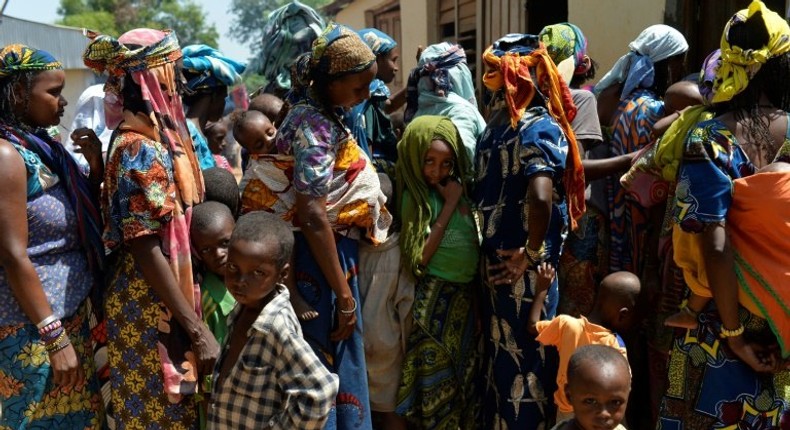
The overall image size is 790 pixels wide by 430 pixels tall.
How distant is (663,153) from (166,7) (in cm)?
4918

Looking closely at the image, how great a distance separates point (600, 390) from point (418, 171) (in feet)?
4.71

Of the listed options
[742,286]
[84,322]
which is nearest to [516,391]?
[742,286]

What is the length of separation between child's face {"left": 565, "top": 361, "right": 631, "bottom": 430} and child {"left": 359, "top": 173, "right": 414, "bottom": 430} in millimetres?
1242

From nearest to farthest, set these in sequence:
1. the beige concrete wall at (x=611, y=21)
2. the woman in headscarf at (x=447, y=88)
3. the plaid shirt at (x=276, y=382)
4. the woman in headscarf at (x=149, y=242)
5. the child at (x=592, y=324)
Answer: the plaid shirt at (x=276, y=382)
the woman in headscarf at (x=149, y=242)
the child at (x=592, y=324)
the woman in headscarf at (x=447, y=88)
the beige concrete wall at (x=611, y=21)

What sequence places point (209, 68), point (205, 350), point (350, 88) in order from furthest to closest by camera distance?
point (209, 68) < point (350, 88) < point (205, 350)

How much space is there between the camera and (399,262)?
11.9 ft

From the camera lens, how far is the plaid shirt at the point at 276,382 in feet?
8.02

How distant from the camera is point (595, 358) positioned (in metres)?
2.58

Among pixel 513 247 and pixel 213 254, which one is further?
pixel 513 247

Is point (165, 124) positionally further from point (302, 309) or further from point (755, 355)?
point (755, 355)

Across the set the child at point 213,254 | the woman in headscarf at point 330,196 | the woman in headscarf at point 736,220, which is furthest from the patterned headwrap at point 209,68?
the woman in headscarf at point 736,220

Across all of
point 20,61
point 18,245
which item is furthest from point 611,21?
point 18,245

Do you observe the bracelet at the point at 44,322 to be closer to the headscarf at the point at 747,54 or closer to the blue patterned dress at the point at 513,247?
the blue patterned dress at the point at 513,247

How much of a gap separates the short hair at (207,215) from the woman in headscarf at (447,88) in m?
1.30
